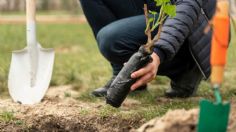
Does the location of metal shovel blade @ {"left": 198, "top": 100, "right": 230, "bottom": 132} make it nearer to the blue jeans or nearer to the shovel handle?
the blue jeans

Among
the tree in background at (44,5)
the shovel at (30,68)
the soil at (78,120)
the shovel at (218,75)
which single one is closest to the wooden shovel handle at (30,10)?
the shovel at (30,68)

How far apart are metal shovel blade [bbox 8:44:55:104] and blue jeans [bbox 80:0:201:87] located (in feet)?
1.17

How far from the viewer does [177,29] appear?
96.7 inches

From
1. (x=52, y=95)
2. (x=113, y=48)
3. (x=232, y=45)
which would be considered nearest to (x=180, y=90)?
(x=113, y=48)

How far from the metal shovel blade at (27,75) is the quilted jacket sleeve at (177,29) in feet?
3.15

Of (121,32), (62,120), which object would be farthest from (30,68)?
(62,120)

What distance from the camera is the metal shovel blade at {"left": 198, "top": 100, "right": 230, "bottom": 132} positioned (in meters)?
1.56

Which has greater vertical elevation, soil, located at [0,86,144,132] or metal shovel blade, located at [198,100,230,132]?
metal shovel blade, located at [198,100,230,132]

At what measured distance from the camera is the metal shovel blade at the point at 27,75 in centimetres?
311

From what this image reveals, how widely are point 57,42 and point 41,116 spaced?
5204 mm

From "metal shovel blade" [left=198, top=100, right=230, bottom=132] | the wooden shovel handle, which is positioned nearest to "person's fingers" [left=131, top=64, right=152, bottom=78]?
"metal shovel blade" [left=198, top=100, right=230, bottom=132]

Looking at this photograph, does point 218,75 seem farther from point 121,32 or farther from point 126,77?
point 121,32

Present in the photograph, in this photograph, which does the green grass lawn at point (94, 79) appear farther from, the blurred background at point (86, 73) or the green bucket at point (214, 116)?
the green bucket at point (214, 116)

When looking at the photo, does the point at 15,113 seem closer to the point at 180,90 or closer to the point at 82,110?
the point at 82,110
